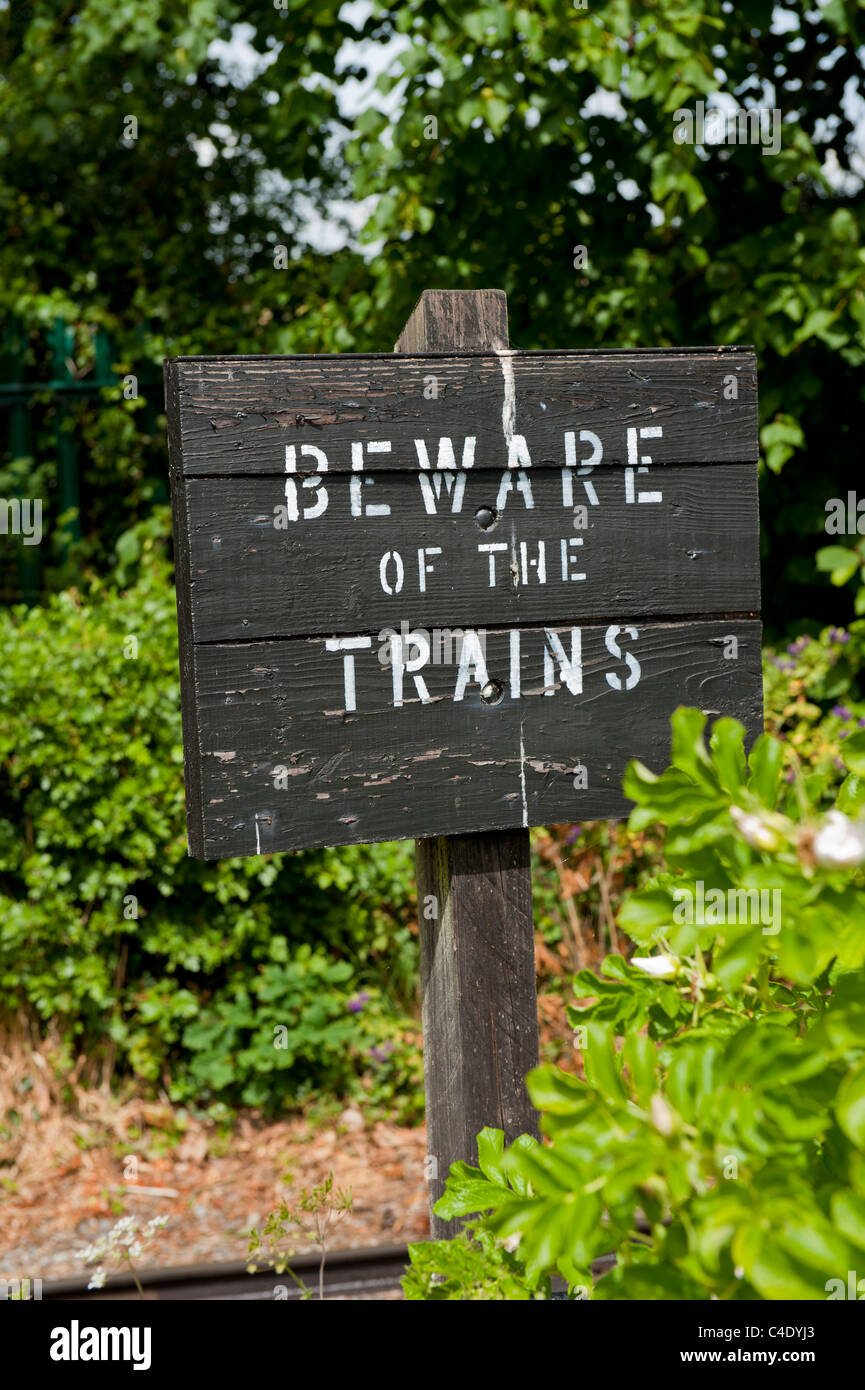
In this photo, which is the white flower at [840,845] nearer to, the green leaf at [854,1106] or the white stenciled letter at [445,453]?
the green leaf at [854,1106]

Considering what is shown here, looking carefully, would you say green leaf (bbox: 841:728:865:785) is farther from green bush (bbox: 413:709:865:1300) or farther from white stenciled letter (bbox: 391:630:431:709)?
white stenciled letter (bbox: 391:630:431:709)

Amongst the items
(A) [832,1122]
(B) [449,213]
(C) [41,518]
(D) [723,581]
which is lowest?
(A) [832,1122]

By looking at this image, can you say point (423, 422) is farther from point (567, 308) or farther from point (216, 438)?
point (567, 308)

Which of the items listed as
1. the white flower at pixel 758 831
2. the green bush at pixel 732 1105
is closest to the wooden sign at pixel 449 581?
the green bush at pixel 732 1105

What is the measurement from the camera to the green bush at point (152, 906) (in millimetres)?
3211

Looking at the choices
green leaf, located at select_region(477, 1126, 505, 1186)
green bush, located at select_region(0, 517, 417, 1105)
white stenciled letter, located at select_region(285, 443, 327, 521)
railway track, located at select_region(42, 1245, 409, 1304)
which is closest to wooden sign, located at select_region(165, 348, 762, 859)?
white stenciled letter, located at select_region(285, 443, 327, 521)

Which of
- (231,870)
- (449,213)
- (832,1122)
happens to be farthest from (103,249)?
(832,1122)

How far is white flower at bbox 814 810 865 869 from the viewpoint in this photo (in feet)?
2.38

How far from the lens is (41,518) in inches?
205

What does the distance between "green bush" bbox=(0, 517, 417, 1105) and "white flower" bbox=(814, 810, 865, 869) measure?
8.79ft

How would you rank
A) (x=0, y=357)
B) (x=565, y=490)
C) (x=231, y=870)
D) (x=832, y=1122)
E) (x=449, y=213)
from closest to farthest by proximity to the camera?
(x=832, y=1122) → (x=565, y=490) → (x=231, y=870) → (x=449, y=213) → (x=0, y=357)

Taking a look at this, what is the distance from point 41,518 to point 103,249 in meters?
1.32

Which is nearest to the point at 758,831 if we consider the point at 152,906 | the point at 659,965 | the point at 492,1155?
the point at 659,965

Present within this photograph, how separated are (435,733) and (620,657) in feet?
1.04
